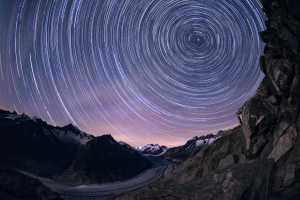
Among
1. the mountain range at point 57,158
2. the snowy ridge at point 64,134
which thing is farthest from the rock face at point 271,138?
the snowy ridge at point 64,134

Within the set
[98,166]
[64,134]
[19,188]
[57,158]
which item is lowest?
[19,188]

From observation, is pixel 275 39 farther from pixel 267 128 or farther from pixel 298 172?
pixel 298 172

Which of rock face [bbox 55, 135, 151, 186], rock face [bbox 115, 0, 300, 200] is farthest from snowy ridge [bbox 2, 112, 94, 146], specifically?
rock face [bbox 115, 0, 300, 200]

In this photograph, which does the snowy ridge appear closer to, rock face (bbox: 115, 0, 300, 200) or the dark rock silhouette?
the dark rock silhouette

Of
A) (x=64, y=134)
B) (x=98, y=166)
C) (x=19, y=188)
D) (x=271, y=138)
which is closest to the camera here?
(x=271, y=138)

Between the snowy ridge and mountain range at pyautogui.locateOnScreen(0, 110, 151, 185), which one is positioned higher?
the snowy ridge

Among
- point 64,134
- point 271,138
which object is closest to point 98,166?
point 64,134

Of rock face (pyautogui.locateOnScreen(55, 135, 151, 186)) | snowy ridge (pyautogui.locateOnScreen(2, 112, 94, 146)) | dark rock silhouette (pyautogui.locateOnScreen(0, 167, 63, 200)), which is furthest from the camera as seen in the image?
snowy ridge (pyautogui.locateOnScreen(2, 112, 94, 146))

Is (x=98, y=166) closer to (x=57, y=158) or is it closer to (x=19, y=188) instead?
(x=57, y=158)
